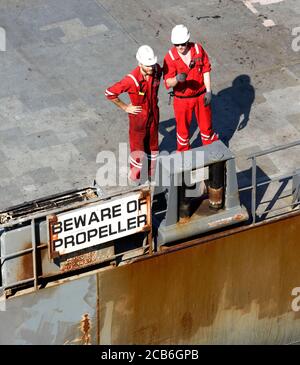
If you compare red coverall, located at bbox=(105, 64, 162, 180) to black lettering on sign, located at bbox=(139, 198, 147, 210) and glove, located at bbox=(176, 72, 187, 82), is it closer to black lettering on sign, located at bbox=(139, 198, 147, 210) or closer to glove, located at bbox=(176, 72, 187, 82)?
glove, located at bbox=(176, 72, 187, 82)

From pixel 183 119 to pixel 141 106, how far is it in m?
0.71

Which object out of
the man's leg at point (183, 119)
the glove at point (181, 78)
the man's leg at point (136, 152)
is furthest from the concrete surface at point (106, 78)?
the glove at point (181, 78)

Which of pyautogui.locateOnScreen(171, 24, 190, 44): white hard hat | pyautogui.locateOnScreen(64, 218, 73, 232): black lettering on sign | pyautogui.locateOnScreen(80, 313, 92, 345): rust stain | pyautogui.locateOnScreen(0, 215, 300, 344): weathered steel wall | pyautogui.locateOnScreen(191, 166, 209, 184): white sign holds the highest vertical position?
pyautogui.locateOnScreen(171, 24, 190, 44): white hard hat

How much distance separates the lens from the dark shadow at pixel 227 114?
16719mm

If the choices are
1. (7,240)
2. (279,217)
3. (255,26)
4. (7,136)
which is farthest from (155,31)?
(7,240)

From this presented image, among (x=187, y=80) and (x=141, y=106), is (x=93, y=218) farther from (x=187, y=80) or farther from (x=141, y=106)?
(x=187, y=80)

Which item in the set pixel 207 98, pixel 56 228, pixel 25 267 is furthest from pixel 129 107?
pixel 25 267

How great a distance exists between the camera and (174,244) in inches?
583

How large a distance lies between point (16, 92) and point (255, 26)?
407 cm

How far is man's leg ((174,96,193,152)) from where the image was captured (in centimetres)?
1583

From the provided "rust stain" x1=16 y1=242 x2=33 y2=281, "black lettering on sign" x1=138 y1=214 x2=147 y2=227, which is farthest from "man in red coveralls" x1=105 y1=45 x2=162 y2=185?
"rust stain" x1=16 y1=242 x2=33 y2=281

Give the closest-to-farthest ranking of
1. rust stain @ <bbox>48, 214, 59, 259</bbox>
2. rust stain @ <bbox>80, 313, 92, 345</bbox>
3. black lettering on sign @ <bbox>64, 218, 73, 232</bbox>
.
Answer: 1. rust stain @ <bbox>48, 214, 59, 259</bbox>
2. black lettering on sign @ <bbox>64, 218, 73, 232</bbox>
3. rust stain @ <bbox>80, 313, 92, 345</bbox>

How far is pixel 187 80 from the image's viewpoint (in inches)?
617
